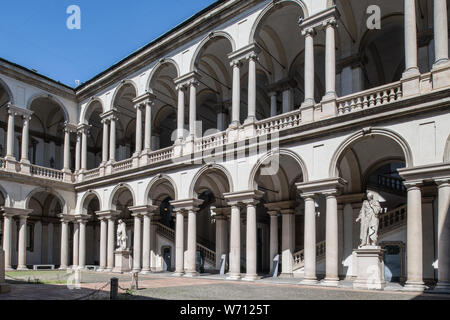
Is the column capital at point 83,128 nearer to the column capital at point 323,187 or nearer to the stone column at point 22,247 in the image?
the stone column at point 22,247

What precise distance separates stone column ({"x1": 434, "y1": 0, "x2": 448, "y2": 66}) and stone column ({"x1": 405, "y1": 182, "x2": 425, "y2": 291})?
411 cm

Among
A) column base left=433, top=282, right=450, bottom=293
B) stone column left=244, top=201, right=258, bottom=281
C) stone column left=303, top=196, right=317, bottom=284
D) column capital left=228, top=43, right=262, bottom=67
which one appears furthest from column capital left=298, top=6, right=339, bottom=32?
column base left=433, top=282, right=450, bottom=293

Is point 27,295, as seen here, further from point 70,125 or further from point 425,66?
point 70,125

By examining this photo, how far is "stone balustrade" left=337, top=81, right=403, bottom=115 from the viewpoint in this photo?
15617mm

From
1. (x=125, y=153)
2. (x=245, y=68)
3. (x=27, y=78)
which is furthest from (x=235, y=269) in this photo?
(x=27, y=78)

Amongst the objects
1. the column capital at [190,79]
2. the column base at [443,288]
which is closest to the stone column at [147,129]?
the column capital at [190,79]

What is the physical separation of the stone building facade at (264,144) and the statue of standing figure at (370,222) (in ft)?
1.37

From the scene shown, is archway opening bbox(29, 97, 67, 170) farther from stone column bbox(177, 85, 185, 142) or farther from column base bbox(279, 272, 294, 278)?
column base bbox(279, 272, 294, 278)

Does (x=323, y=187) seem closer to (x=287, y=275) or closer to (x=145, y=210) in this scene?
(x=287, y=275)

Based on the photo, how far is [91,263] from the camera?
112 ft

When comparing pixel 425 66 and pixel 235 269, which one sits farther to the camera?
pixel 235 269

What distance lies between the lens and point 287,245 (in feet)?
71.8

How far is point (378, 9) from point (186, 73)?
31.6ft

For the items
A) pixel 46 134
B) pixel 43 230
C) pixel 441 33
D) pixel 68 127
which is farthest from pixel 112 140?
pixel 441 33
